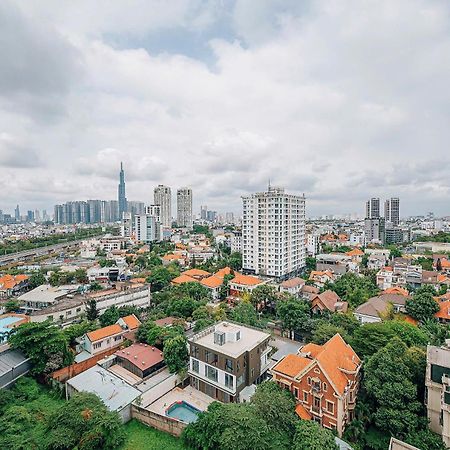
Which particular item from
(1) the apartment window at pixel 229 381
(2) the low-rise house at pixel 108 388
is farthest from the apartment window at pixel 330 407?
(2) the low-rise house at pixel 108 388

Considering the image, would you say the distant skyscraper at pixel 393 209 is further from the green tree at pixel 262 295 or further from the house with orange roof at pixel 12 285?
the house with orange roof at pixel 12 285

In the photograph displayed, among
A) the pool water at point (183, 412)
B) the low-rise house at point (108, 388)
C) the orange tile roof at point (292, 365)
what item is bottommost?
the pool water at point (183, 412)

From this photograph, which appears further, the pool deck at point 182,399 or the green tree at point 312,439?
the pool deck at point 182,399

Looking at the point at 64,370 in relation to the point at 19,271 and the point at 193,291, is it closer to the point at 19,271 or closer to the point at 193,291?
the point at 193,291

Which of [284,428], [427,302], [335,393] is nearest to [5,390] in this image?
[284,428]

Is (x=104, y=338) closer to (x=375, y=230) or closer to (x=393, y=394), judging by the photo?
(x=393, y=394)
